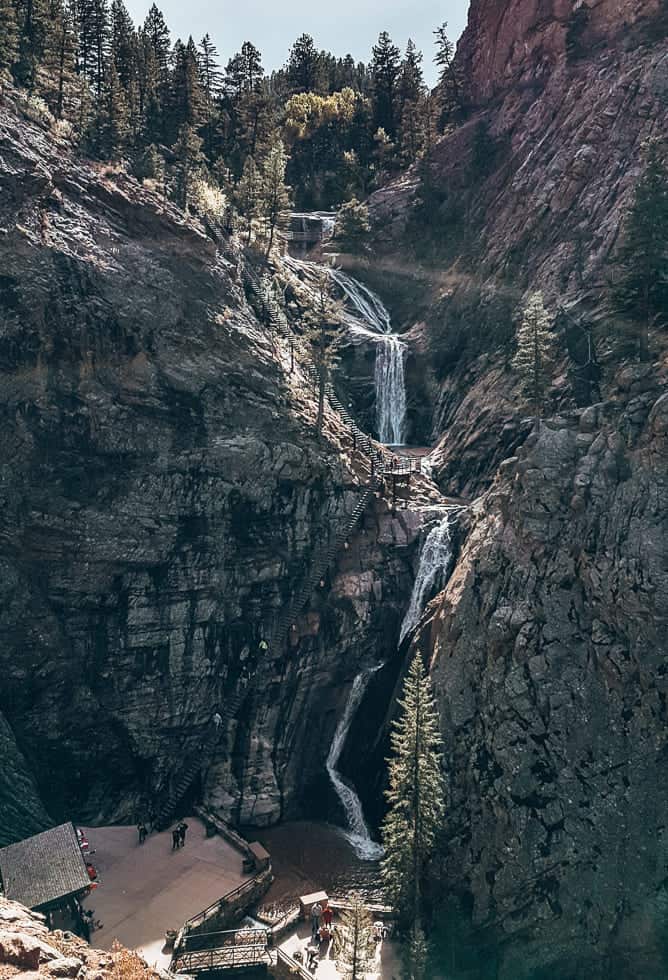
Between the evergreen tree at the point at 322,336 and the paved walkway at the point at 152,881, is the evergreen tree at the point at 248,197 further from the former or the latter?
the paved walkway at the point at 152,881

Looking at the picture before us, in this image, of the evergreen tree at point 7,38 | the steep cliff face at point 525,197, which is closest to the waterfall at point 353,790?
the steep cliff face at point 525,197

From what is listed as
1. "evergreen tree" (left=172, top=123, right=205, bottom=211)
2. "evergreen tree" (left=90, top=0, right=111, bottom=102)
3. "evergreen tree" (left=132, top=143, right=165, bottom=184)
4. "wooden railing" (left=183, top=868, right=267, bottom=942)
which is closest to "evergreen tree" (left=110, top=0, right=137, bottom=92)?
"evergreen tree" (left=90, top=0, right=111, bottom=102)

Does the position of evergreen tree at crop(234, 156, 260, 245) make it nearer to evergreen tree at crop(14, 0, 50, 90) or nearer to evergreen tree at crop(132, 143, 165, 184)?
evergreen tree at crop(132, 143, 165, 184)

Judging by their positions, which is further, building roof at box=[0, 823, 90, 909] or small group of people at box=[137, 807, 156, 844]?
small group of people at box=[137, 807, 156, 844]

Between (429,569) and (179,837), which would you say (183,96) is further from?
(179,837)

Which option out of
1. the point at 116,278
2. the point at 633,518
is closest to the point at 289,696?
the point at 633,518

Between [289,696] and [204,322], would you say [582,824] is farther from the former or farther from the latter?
[204,322]
